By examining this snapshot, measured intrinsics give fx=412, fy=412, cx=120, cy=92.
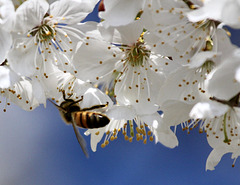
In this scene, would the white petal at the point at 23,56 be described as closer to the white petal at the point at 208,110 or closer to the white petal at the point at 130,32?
the white petal at the point at 130,32

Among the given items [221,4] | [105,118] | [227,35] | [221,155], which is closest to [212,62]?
[227,35]

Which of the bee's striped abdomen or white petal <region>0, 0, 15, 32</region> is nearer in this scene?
white petal <region>0, 0, 15, 32</region>

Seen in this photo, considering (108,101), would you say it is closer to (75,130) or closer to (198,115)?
(75,130)

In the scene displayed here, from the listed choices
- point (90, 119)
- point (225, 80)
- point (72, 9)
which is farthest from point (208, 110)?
point (72, 9)

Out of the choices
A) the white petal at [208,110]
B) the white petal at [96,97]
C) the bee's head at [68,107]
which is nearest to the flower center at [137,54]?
the white petal at [96,97]

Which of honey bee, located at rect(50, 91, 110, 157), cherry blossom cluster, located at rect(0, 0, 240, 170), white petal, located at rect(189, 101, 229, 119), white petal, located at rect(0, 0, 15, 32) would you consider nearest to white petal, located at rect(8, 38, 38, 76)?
cherry blossom cluster, located at rect(0, 0, 240, 170)

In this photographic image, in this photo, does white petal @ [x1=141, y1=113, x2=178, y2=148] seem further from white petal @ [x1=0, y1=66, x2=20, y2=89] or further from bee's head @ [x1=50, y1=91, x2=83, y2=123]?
white petal @ [x1=0, y1=66, x2=20, y2=89]
